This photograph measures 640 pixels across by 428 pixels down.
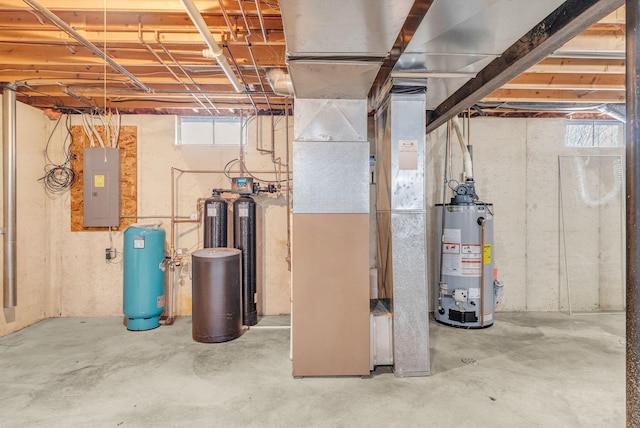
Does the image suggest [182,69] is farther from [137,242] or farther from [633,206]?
[633,206]

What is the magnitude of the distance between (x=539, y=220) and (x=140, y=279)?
4.71 meters

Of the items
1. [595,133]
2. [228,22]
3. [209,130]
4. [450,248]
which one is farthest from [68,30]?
[595,133]

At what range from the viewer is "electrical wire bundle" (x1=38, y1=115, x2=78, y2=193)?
4008mm

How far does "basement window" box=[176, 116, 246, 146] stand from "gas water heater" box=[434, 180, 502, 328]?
2721 mm

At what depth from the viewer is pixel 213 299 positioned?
3227mm

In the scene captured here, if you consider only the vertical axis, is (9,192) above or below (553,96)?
below

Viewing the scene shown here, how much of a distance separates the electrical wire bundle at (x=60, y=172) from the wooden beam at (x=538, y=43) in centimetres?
429

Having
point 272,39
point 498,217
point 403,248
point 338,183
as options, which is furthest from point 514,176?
point 272,39

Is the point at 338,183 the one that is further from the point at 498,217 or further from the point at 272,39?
the point at 498,217

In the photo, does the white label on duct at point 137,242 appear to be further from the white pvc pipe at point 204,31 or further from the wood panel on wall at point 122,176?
the white pvc pipe at point 204,31

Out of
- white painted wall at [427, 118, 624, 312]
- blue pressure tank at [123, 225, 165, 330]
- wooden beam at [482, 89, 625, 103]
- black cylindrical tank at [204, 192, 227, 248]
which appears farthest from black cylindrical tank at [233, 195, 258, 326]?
wooden beam at [482, 89, 625, 103]

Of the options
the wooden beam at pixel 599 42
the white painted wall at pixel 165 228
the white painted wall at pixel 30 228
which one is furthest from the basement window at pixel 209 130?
the wooden beam at pixel 599 42

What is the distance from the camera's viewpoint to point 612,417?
6.80 ft

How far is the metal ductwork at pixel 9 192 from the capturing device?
3346mm
